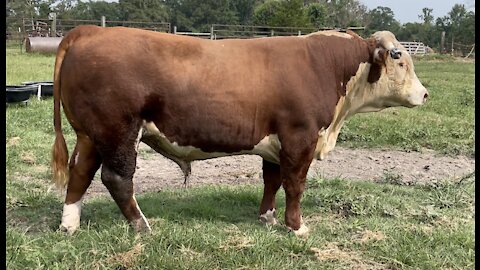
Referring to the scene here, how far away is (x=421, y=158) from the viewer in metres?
7.07

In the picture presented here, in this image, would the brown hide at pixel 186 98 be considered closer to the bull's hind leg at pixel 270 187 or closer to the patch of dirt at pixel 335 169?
the bull's hind leg at pixel 270 187

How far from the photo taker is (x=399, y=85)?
4.38 meters

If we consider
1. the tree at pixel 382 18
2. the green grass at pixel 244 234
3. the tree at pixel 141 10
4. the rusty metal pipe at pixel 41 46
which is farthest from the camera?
the tree at pixel 382 18

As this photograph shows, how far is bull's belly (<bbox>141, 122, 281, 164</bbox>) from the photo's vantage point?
377 centimetres

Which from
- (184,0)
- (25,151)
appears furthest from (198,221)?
(184,0)

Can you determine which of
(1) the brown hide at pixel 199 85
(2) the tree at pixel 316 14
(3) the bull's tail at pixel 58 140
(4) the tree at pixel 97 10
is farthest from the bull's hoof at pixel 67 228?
(4) the tree at pixel 97 10

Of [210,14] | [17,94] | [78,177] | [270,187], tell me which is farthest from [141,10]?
[78,177]

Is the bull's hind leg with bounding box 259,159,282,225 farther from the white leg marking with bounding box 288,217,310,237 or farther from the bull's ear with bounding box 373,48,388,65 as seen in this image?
the bull's ear with bounding box 373,48,388,65

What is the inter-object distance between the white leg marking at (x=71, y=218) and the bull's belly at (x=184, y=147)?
27.0 inches

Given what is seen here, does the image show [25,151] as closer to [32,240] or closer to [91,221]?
[91,221]

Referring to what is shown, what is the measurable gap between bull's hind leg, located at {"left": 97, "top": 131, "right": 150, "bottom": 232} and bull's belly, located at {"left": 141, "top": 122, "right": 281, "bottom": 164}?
0.13 metres

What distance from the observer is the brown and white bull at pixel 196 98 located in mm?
3609

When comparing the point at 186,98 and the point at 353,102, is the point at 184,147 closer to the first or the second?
the point at 186,98

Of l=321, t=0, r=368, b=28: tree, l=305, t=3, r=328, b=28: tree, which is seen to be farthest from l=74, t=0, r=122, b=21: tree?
l=305, t=3, r=328, b=28: tree
